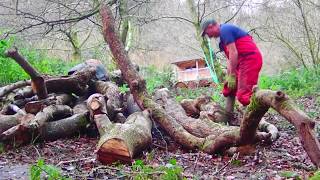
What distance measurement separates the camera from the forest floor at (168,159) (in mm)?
3721

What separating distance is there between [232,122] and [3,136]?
11.8 feet

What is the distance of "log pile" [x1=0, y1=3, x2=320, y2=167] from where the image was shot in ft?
12.8

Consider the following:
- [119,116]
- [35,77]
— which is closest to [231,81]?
[119,116]

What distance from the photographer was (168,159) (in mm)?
4664

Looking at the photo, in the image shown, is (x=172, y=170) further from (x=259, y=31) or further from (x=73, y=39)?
(x=73, y=39)

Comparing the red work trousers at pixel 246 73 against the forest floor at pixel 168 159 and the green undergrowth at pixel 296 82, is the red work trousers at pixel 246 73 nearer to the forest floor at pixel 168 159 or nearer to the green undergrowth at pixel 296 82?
the forest floor at pixel 168 159

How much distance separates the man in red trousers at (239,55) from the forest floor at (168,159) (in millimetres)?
925

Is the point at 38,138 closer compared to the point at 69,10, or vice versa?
the point at 38,138

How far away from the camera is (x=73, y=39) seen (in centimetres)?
1989

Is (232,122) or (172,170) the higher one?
(172,170)

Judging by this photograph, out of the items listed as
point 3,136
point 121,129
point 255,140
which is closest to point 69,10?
point 3,136

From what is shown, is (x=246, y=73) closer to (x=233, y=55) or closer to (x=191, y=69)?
(x=233, y=55)

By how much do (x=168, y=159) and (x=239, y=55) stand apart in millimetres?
2364

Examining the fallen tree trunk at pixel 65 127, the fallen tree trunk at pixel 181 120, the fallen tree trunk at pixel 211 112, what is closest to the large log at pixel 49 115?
the fallen tree trunk at pixel 65 127
